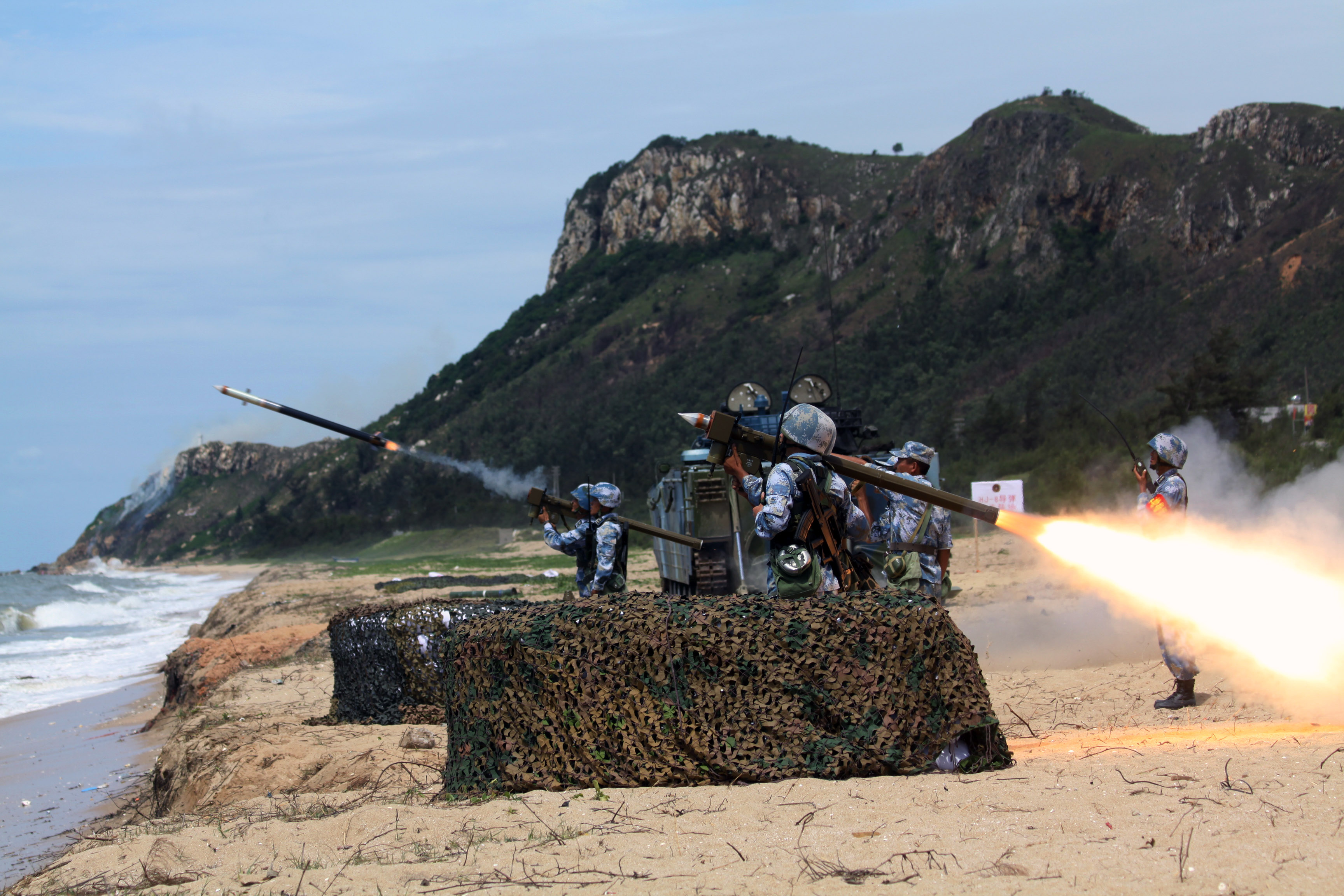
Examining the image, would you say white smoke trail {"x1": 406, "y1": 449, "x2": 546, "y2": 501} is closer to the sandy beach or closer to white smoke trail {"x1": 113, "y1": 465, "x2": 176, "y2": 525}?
the sandy beach

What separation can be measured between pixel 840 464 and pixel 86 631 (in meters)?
34.4

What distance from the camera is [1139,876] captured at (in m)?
4.53

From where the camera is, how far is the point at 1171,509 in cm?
865

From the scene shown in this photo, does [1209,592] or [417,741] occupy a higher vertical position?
[1209,592]

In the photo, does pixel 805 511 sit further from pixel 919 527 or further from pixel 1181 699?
pixel 1181 699

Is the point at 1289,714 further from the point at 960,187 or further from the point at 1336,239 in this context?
the point at 960,187

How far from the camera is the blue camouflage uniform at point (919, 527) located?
377 inches

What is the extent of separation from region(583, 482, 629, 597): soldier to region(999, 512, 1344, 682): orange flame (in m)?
3.65

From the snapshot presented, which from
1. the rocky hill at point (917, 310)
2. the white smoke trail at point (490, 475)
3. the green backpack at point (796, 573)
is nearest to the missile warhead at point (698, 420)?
the green backpack at point (796, 573)

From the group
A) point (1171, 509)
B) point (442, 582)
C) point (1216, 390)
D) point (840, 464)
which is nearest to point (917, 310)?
point (1216, 390)

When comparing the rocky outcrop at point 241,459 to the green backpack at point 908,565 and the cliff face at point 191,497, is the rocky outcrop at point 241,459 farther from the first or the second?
the green backpack at point 908,565

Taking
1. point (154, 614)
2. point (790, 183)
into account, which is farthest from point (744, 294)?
point (154, 614)

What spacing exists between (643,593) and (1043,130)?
279 ft

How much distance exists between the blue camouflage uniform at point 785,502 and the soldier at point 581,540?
3619 mm
